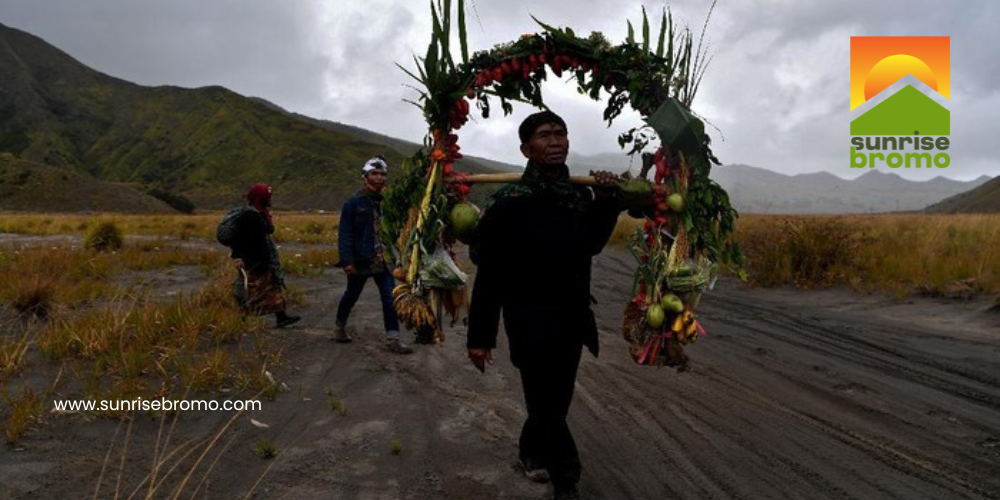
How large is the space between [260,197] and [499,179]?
16.1ft

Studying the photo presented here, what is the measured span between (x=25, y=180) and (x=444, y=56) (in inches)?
3028

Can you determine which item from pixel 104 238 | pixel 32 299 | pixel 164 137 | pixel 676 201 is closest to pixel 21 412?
pixel 32 299

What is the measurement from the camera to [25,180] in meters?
63.2

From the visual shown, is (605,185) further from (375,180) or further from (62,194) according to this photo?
(62,194)

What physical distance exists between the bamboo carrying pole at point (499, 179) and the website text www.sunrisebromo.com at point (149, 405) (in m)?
2.33

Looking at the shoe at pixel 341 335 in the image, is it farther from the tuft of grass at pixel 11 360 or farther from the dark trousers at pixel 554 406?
the dark trousers at pixel 554 406

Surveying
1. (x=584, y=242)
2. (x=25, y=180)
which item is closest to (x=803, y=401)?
(x=584, y=242)

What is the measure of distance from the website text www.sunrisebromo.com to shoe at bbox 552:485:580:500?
2446 mm

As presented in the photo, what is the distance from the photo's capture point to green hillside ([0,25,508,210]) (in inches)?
3642

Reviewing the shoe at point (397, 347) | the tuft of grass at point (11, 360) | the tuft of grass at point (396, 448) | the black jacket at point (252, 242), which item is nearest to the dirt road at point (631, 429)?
the tuft of grass at point (396, 448)

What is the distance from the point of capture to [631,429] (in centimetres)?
469

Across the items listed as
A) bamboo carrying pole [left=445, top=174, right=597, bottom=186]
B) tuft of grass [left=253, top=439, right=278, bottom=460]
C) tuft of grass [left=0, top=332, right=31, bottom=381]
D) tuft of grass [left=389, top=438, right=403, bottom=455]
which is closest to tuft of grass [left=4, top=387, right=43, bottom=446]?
tuft of grass [left=0, top=332, right=31, bottom=381]

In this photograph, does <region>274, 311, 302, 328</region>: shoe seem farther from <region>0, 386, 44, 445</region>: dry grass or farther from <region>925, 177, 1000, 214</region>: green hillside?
<region>925, 177, 1000, 214</region>: green hillside

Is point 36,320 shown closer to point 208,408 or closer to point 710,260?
point 208,408
